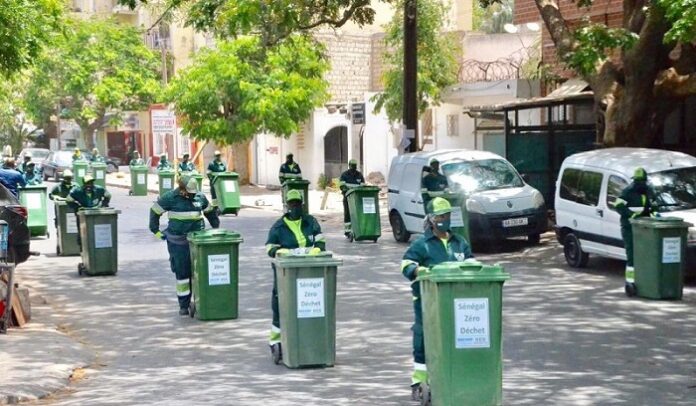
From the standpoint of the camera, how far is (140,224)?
2978cm

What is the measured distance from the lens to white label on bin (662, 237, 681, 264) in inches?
613

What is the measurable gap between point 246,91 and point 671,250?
26.7 metres

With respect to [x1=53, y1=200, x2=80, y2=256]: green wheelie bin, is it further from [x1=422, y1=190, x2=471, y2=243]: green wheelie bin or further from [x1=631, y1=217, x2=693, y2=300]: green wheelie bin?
[x1=631, y1=217, x2=693, y2=300]: green wheelie bin

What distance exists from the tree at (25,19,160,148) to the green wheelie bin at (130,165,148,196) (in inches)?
691

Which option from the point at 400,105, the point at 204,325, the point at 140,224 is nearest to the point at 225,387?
the point at 204,325

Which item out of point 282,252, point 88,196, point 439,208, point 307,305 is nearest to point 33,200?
point 88,196

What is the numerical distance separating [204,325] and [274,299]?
2.94 meters

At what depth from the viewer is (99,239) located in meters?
19.3

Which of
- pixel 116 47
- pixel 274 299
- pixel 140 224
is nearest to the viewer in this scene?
pixel 274 299

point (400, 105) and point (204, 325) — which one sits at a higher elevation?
point (400, 105)

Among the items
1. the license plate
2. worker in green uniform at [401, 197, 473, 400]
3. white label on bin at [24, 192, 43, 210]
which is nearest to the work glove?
worker in green uniform at [401, 197, 473, 400]

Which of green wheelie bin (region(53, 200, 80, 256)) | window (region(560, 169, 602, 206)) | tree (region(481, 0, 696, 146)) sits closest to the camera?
window (region(560, 169, 602, 206))

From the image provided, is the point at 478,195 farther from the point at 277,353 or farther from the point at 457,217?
the point at 277,353

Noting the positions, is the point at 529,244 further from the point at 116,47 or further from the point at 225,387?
the point at 116,47
